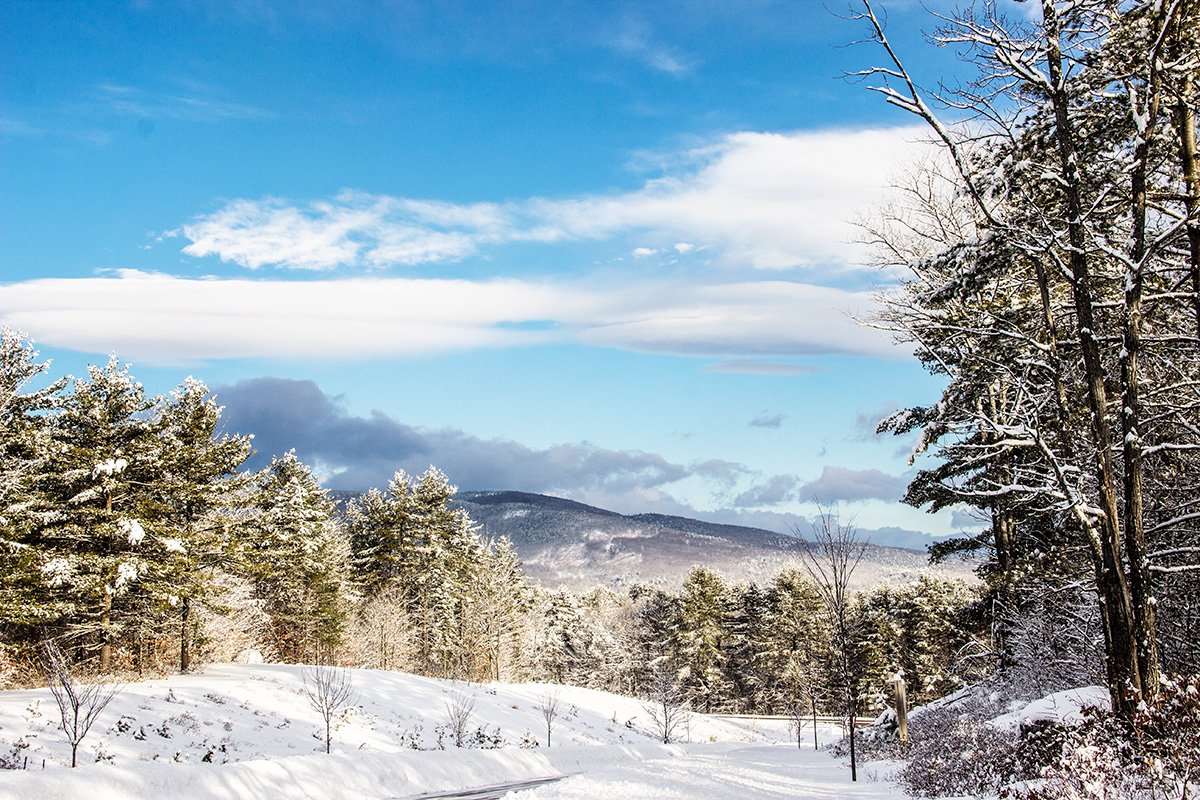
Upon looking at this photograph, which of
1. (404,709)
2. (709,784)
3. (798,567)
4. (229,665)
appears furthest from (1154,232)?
(798,567)

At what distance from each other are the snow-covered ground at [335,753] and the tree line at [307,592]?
3449 mm

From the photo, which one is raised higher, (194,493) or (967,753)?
(194,493)

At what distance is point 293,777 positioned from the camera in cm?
1415

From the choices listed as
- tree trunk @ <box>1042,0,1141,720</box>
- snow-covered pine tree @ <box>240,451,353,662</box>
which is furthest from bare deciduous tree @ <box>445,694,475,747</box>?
tree trunk @ <box>1042,0,1141,720</box>

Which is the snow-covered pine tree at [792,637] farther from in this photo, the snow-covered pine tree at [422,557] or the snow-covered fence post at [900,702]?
the snow-covered fence post at [900,702]

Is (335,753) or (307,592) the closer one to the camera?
(335,753)

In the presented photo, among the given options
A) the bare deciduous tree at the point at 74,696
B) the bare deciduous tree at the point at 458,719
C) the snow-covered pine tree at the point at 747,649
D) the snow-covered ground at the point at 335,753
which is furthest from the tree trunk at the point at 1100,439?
the snow-covered pine tree at the point at 747,649

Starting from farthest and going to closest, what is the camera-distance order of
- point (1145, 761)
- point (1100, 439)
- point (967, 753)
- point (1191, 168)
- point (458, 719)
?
1. point (458, 719)
2. point (967, 753)
3. point (1100, 439)
4. point (1191, 168)
5. point (1145, 761)

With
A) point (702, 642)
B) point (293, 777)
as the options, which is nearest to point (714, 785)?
point (293, 777)

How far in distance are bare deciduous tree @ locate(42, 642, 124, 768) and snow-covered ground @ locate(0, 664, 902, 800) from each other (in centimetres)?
37

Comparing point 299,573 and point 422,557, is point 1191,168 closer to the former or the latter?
point 299,573

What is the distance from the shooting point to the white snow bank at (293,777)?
11023 mm

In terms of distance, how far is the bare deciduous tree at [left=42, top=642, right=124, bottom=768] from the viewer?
13.4m

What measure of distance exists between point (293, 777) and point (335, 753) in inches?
156
